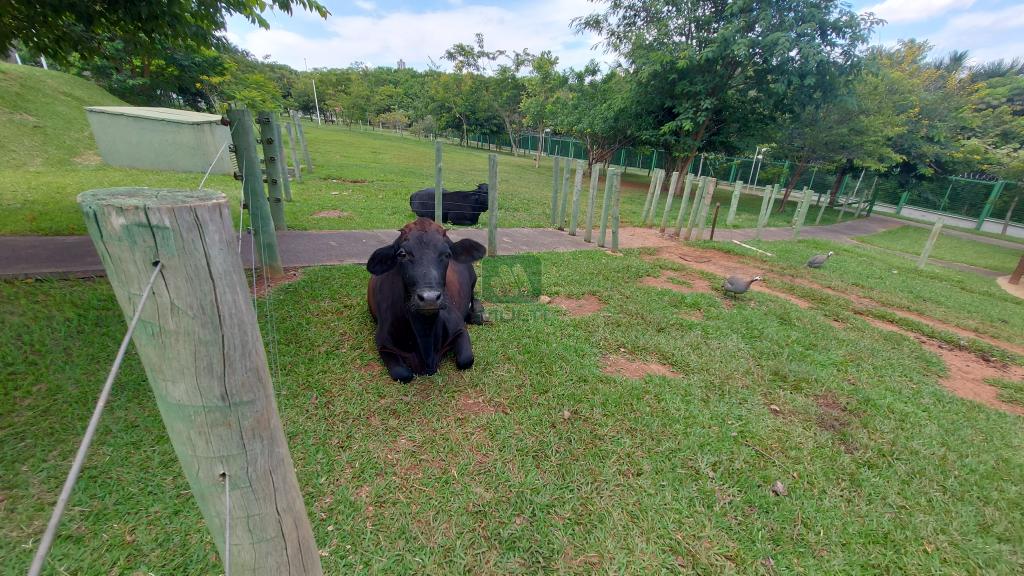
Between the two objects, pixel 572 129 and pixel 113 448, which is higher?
pixel 572 129

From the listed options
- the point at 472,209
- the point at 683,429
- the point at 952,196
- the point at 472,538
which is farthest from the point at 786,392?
the point at 952,196

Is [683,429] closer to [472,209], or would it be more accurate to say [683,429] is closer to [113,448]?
[113,448]

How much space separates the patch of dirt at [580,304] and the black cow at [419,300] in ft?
5.18

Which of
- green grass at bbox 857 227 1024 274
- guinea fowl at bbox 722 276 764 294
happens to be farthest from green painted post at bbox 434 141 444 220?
green grass at bbox 857 227 1024 274

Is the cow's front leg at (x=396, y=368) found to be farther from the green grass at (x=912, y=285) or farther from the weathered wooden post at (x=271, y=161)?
the green grass at (x=912, y=285)

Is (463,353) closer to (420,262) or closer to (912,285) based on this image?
(420,262)

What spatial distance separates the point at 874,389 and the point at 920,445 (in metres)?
0.80

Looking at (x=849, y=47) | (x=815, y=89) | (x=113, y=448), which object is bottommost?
(x=113, y=448)

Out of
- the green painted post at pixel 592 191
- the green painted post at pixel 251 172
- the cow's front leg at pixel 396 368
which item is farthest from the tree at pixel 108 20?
the green painted post at pixel 592 191

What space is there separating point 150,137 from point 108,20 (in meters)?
8.63

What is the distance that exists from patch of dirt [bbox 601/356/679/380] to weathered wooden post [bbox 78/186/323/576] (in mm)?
3006

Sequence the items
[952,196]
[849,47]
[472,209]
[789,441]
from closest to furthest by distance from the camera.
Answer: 1. [789,441]
2. [472,209]
3. [849,47]
4. [952,196]

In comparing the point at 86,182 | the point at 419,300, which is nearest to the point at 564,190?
the point at 419,300

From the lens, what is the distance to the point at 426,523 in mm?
2211
